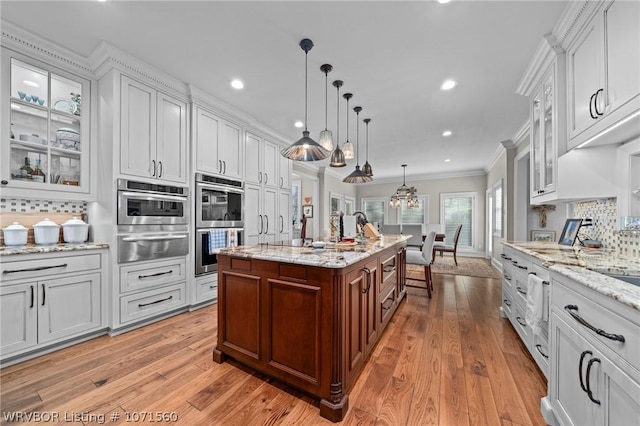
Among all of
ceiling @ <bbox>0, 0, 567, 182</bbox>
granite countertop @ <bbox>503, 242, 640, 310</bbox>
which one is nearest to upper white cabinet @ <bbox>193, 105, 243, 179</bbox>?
ceiling @ <bbox>0, 0, 567, 182</bbox>

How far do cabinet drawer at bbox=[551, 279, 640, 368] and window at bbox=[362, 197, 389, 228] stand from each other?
789 cm

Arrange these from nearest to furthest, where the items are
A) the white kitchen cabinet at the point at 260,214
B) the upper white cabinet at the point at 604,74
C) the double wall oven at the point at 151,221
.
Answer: the upper white cabinet at the point at 604,74 → the double wall oven at the point at 151,221 → the white kitchen cabinet at the point at 260,214

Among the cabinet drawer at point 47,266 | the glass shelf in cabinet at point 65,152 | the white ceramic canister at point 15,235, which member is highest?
the glass shelf in cabinet at point 65,152

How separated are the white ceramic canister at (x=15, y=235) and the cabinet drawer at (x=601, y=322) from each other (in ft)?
12.3

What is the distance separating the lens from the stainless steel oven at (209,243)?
3105mm

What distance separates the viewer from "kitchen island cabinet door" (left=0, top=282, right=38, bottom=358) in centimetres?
186

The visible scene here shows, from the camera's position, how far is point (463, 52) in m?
2.30

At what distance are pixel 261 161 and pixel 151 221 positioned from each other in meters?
1.92

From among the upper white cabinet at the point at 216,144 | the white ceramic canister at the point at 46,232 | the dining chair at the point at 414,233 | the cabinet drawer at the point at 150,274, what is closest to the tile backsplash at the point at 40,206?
→ the white ceramic canister at the point at 46,232

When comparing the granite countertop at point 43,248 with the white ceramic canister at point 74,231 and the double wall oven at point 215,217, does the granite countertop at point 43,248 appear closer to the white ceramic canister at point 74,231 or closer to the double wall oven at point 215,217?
the white ceramic canister at point 74,231

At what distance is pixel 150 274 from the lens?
8.66 feet

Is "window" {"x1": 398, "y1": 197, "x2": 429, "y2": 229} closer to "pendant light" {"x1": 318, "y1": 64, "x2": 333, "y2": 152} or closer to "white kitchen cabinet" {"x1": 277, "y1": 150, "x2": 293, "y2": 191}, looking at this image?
"white kitchen cabinet" {"x1": 277, "y1": 150, "x2": 293, "y2": 191}

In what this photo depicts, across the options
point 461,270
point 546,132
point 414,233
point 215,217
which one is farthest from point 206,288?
point 414,233

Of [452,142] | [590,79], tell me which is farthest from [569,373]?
[452,142]
